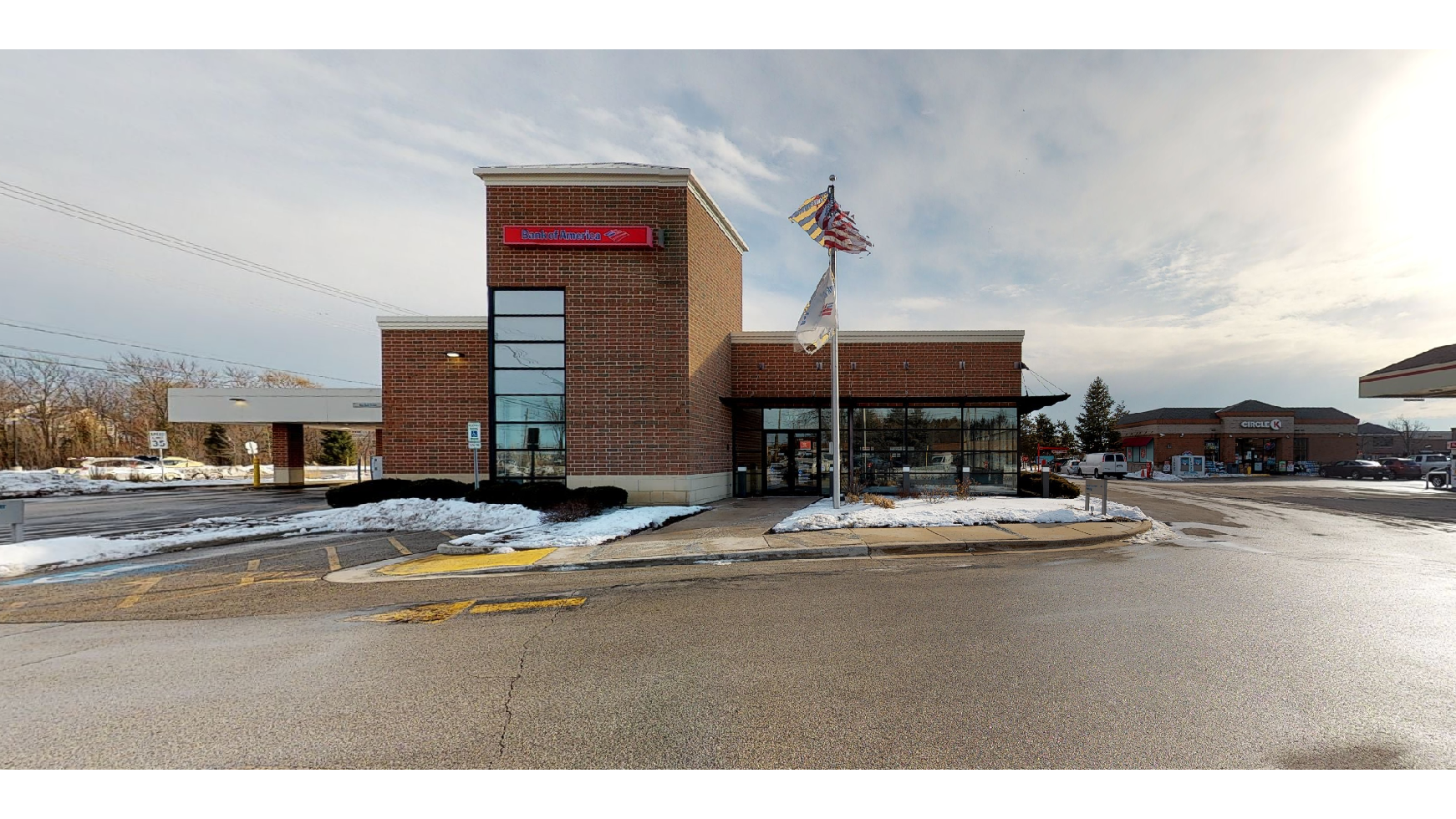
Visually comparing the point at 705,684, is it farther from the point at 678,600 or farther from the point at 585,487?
the point at 585,487

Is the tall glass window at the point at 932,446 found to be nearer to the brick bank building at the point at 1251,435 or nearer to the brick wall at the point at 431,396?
the brick wall at the point at 431,396

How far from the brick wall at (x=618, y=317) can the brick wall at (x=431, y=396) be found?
321 cm

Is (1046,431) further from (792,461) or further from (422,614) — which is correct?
(422,614)

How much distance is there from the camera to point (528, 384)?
56.9 ft

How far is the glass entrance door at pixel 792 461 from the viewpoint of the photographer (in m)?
21.2

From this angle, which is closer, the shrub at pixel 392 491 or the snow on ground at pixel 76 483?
the shrub at pixel 392 491

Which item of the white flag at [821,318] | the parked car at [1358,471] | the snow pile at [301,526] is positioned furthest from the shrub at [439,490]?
the parked car at [1358,471]

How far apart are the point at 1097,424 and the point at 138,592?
226 feet

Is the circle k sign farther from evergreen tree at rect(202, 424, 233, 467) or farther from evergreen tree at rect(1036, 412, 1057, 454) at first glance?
evergreen tree at rect(202, 424, 233, 467)

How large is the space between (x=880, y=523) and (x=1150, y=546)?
4.71 meters

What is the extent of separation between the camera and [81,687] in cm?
436

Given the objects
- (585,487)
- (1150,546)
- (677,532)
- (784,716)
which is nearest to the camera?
Result: (784,716)

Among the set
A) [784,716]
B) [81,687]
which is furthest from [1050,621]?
[81,687]

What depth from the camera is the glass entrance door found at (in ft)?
69.6
